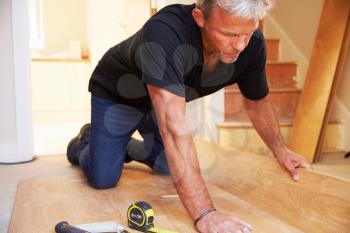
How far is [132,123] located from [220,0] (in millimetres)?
751

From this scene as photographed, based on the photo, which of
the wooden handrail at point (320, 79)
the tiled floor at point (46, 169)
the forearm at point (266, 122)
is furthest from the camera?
the wooden handrail at point (320, 79)

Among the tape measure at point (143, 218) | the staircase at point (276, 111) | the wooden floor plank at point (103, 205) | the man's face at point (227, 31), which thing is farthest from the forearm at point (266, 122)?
the staircase at point (276, 111)

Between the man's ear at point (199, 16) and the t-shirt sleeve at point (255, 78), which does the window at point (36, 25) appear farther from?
the man's ear at point (199, 16)

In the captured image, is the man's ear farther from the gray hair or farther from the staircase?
the staircase

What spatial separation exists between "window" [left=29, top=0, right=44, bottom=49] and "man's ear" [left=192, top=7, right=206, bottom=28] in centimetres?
479

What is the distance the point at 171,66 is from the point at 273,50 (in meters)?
2.20

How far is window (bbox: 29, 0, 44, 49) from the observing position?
5.45 m

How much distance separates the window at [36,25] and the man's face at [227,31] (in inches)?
190

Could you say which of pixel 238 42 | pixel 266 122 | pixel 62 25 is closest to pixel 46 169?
pixel 266 122

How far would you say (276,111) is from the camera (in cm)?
263

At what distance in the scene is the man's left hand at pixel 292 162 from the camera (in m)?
Answer: 1.22

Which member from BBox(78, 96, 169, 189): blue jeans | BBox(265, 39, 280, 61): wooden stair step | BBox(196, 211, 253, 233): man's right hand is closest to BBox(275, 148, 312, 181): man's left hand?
BBox(196, 211, 253, 233): man's right hand

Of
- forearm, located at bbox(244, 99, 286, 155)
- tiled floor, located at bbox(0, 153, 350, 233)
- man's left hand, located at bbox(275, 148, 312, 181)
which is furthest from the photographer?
tiled floor, located at bbox(0, 153, 350, 233)

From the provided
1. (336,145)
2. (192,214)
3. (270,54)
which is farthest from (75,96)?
(192,214)
